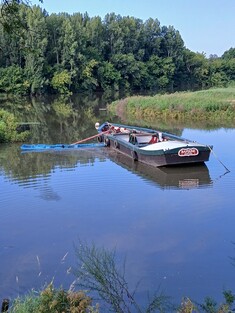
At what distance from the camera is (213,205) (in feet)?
36.6

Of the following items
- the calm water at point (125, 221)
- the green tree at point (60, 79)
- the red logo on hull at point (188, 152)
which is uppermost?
the green tree at point (60, 79)

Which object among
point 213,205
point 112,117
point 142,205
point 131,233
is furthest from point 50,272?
point 112,117

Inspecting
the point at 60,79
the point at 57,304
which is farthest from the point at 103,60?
the point at 57,304

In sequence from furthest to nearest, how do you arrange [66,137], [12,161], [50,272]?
[66,137] → [12,161] → [50,272]

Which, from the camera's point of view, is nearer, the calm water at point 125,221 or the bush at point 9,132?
the calm water at point 125,221

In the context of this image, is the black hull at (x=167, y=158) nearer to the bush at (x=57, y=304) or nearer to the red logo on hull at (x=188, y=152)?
the red logo on hull at (x=188, y=152)

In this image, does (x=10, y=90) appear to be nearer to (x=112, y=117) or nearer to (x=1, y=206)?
(x=112, y=117)

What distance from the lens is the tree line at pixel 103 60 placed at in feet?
194

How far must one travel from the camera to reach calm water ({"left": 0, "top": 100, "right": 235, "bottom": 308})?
293 inches

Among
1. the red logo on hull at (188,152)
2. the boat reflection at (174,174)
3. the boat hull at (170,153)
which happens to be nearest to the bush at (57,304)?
the boat reflection at (174,174)

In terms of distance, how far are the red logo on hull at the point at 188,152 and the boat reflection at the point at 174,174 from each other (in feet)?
1.88

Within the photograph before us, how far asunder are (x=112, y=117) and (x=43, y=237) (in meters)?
25.8

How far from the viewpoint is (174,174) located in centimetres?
1457

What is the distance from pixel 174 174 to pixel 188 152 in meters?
0.93
